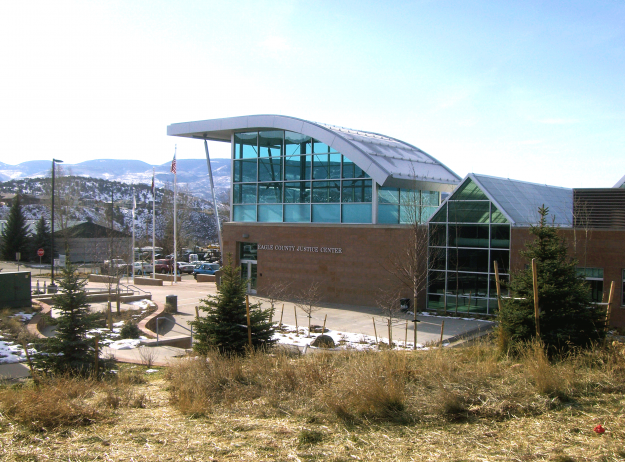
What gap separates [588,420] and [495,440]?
1.28 meters

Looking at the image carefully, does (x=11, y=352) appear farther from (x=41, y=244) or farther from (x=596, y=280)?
(x=41, y=244)

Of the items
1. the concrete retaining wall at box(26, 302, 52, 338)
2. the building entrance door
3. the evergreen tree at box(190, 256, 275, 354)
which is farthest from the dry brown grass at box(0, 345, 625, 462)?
the building entrance door

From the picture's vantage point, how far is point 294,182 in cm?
2836

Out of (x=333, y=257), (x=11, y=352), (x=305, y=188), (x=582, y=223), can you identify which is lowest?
(x=11, y=352)

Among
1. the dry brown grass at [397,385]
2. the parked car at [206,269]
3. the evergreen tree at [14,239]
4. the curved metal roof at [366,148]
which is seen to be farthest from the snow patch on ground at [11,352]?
Result: the evergreen tree at [14,239]

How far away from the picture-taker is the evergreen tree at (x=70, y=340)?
11039mm

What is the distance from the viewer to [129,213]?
109688mm

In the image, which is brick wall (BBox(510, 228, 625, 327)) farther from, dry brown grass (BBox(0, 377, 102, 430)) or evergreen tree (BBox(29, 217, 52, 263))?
evergreen tree (BBox(29, 217, 52, 263))

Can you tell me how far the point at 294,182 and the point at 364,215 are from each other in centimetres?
463

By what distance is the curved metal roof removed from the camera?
2569 cm

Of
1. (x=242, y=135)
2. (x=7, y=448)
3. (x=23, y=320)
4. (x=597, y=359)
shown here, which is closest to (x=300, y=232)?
(x=242, y=135)

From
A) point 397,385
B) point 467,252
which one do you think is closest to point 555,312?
point 397,385

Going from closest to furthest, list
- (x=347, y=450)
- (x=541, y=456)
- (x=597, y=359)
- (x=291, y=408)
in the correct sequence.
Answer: (x=541, y=456)
(x=347, y=450)
(x=291, y=408)
(x=597, y=359)

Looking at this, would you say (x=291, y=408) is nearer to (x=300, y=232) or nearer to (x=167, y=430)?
(x=167, y=430)
